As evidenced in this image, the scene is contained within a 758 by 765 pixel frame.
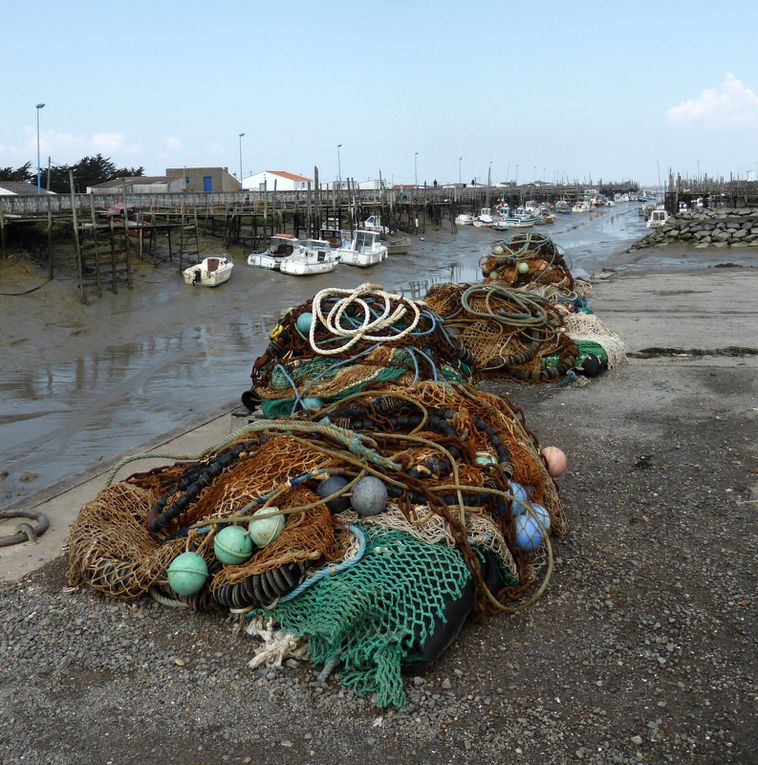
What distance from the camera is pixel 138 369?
15.9 meters

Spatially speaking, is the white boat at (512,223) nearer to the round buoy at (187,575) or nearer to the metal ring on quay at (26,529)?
the metal ring on quay at (26,529)

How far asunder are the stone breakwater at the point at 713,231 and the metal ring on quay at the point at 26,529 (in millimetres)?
38014

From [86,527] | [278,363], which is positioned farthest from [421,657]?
[278,363]

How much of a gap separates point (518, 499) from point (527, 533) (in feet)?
0.67

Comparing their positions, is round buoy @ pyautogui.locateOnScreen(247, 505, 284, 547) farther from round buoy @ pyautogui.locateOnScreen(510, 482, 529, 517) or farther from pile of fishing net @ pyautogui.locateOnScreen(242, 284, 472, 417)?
pile of fishing net @ pyautogui.locateOnScreen(242, 284, 472, 417)

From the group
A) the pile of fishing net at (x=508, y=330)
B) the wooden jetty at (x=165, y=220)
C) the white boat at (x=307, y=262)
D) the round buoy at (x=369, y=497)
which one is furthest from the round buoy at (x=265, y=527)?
the white boat at (x=307, y=262)

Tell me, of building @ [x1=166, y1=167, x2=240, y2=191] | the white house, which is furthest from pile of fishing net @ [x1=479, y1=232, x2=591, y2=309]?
the white house

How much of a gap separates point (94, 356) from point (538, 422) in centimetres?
1279

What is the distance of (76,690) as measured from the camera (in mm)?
3629

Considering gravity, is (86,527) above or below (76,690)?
above

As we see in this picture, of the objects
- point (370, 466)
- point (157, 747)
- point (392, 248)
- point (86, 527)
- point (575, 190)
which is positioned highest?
Result: point (575, 190)

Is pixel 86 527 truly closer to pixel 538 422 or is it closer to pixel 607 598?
pixel 607 598

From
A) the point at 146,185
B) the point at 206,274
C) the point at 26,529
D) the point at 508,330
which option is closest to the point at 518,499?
the point at 26,529

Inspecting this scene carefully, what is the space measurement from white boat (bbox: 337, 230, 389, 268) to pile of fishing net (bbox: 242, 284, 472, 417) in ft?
86.1
